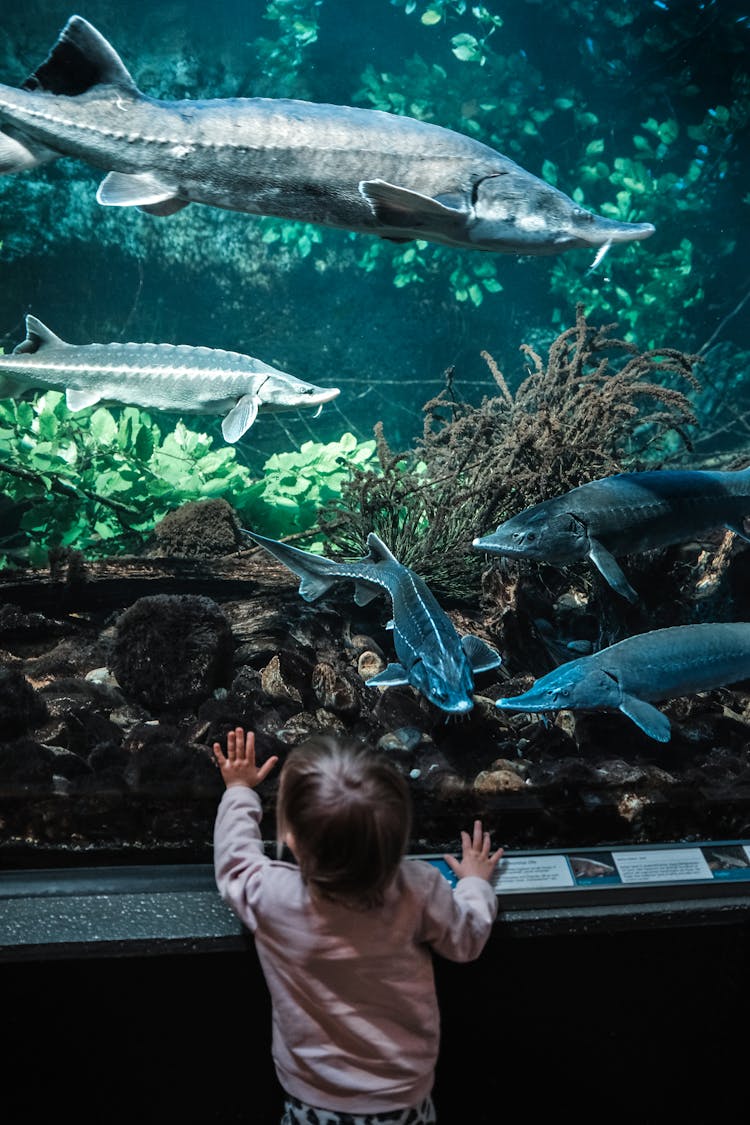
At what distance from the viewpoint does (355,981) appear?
133 cm

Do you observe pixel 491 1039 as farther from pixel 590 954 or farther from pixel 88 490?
pixel 88 490

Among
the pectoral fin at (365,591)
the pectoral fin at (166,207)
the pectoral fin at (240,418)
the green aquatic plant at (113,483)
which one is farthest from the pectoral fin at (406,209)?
the green aquatic plant at (113,483)

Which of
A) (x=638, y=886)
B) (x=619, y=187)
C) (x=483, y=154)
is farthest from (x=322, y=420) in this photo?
(x=638, y=886)

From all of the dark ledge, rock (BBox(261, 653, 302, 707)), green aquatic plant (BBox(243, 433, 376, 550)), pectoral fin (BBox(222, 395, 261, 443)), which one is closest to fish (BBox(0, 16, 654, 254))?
pectoral fin (BBox(222, 395, 261, 443))

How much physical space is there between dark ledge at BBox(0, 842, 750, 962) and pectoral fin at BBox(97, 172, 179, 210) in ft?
6.84

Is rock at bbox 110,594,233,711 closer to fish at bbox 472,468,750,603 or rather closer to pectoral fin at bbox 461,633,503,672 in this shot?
pectoral fin at bbox 461,633,503,672

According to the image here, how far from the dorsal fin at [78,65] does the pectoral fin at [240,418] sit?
51.5 inches

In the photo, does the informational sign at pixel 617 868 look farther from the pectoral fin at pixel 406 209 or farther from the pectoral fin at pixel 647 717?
the pectoral fin at pixel 406 209

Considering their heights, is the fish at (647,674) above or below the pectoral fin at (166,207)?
below

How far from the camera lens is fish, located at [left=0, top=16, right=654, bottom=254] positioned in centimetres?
219

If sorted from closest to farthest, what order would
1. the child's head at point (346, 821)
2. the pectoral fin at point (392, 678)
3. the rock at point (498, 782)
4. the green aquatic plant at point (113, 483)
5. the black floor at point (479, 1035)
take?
the child's head at point (346, 821) → the black floor at point (479, 1035) → the rock at point (498, 782) → the pectoral fin at point (392, 678) → the green aquatic plant at point (113, 483)

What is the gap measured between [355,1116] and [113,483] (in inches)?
153

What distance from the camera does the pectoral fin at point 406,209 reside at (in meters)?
2.02

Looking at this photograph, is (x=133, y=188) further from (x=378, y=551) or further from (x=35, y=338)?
(x=378, y=551)
